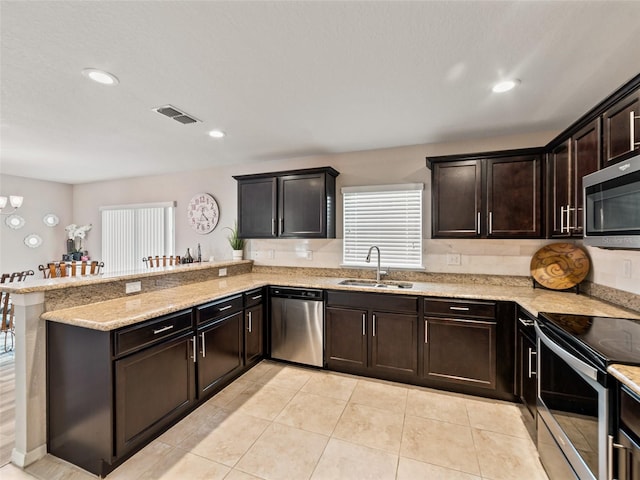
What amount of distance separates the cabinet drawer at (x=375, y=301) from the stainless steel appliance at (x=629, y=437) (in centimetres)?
165

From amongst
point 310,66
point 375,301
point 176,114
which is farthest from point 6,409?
point 310,66

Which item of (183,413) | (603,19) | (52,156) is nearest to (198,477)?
(183,413)

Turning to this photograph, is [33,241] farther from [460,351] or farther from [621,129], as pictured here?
[621,129]

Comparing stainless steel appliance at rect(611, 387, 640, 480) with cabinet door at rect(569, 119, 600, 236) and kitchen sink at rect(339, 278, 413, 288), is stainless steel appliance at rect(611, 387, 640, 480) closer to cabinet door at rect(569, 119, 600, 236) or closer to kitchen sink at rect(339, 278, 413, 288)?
cabinet door at rect(569, 119, 600, 236)

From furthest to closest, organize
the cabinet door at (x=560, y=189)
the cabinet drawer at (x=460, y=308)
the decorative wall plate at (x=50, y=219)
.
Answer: the decorative wall plate at (x=50, y=219)
the cabinet drawer at (x=460, y=308)
the cabinet door at (x=560, y=189)

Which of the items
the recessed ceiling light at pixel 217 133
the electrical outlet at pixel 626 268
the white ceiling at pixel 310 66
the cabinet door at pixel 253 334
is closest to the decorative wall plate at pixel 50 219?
the white ceiling at pixel 310 66

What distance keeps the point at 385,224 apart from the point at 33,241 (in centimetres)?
612

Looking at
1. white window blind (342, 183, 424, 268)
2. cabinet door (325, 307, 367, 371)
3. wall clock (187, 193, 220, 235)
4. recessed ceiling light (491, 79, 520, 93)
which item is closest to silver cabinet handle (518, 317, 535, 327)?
white window blind (342, 183, 424, 268)

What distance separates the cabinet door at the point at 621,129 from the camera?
4.92 feet

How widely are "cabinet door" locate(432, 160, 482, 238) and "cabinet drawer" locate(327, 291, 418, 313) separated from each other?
0.74 meters

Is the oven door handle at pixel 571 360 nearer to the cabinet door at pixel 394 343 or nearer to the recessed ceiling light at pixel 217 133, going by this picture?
the cabinet door at pixel 394 343

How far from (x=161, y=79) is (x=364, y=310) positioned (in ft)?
8.32

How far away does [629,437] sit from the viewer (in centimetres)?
107

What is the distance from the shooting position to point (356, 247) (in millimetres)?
3656
